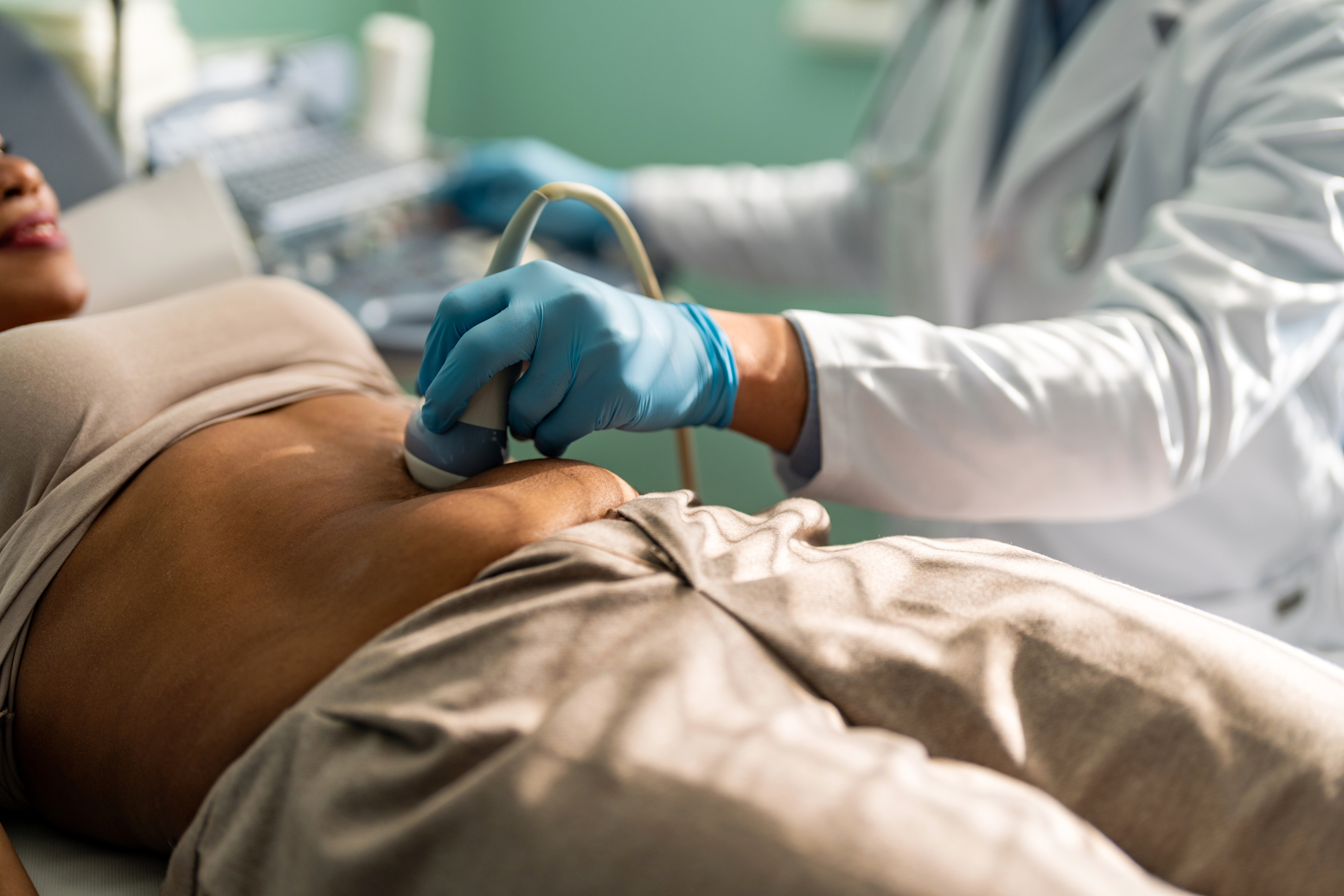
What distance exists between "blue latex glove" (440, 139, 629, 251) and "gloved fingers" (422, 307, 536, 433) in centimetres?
81

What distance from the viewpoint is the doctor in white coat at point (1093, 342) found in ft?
2.28

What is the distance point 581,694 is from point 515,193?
112 cm

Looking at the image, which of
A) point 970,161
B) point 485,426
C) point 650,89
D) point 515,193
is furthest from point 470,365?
point 650,89

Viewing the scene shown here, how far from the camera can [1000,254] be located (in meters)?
1.12

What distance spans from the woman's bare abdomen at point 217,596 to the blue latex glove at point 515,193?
2.67 ft

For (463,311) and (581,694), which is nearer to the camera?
(581,694)

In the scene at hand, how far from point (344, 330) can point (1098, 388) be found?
0.61 metres

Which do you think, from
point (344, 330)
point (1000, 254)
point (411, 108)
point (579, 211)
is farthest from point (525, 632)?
point (411, 108)

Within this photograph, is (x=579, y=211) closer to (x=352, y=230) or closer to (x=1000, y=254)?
(x=352, y=230)

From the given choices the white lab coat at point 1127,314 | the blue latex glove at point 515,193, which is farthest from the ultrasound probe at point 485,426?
the blue latex glove at point 515,193

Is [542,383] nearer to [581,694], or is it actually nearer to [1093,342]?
[581,694]

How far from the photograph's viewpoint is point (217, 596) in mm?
577

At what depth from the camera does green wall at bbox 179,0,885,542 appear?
1.76m

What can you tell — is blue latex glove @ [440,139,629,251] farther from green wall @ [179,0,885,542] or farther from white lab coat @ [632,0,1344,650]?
white lab coat @ [632,0,1344,650]
